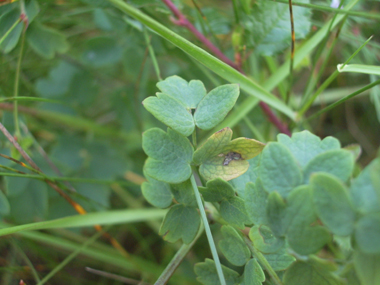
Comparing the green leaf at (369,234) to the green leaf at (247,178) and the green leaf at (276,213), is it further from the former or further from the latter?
the green leaf at (247,178)

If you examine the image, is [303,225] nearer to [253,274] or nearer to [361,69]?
[253,274]

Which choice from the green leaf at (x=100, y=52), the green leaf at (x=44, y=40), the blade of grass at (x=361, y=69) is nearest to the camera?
the blade of grass at (x=361, y=69)

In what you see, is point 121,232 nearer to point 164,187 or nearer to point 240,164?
point 164,187

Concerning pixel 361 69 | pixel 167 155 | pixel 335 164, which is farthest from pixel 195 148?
pixel 361 69

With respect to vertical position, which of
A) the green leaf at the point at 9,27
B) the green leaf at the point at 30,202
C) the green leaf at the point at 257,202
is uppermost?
the green leaf at the point at 9,27

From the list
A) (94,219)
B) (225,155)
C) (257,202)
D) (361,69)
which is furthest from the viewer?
(94,219)

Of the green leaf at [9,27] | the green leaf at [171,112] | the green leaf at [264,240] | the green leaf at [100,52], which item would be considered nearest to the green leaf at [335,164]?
the green leaf at [264,240]
